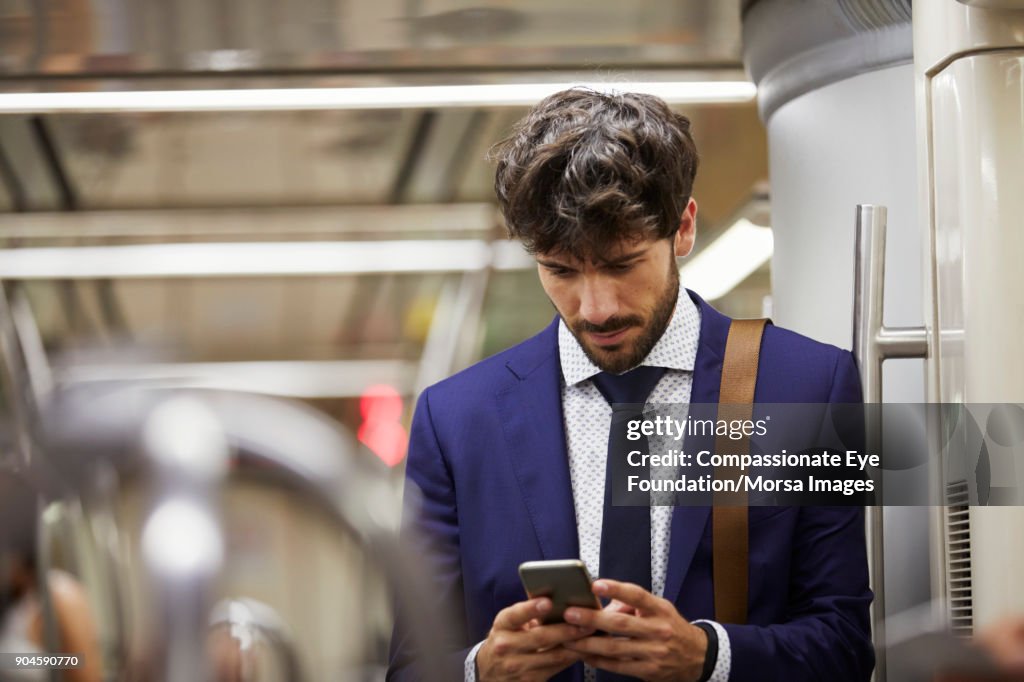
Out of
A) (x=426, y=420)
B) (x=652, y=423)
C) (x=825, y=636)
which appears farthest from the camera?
(x=426, y=420)

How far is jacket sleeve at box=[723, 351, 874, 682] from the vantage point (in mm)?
A: 1669

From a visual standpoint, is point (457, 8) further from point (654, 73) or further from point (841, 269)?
point (841, 269)

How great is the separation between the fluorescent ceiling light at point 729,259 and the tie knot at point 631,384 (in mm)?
3698

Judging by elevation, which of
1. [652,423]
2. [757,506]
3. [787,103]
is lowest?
[757,506]

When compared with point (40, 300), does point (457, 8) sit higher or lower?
lower

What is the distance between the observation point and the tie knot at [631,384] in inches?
73.4

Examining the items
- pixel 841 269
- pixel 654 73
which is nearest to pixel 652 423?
pixel 841 269

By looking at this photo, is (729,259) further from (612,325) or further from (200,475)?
(200,475)

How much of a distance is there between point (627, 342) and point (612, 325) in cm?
4

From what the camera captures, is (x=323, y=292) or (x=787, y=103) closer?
(x=787, y=103)

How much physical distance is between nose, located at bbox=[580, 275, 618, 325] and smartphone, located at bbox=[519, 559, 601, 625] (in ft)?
1.38

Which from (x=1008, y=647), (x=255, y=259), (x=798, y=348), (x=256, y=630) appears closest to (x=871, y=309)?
(x=798, y=348)

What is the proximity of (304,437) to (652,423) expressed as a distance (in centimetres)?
118

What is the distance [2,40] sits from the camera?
9.72ft
